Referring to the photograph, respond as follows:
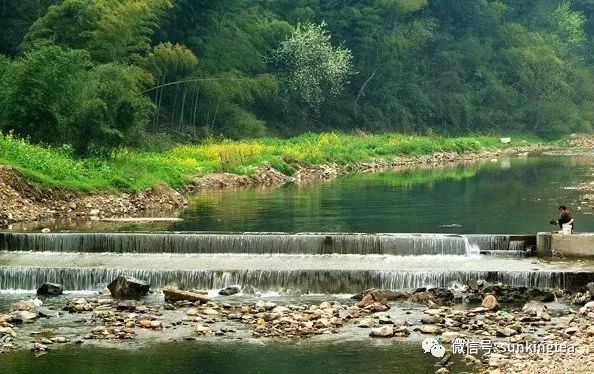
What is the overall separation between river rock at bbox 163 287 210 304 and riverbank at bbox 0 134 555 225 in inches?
394

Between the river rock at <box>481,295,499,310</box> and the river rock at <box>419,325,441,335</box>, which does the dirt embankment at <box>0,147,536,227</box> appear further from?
the river rock at <box>419,325,441,335</box>

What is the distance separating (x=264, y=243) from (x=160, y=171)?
45.3 ft

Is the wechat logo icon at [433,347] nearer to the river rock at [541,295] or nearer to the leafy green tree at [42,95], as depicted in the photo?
the river rock at [541,295]

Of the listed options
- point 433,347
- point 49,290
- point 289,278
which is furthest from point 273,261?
point 433,347

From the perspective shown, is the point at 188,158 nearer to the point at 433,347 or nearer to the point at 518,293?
the point at 518,293

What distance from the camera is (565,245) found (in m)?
24.4

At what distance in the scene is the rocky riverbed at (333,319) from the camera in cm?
1677

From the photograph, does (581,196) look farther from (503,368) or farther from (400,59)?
(400,59)

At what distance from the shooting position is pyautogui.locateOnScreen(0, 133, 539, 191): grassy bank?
32.4m

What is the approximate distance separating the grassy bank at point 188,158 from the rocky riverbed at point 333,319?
37.2 ft

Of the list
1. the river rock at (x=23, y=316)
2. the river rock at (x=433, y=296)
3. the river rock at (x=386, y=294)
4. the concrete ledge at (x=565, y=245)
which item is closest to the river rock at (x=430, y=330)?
the river rock at (x=433, y=296)

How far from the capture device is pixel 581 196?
37.2 meters

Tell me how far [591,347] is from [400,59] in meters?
70.7

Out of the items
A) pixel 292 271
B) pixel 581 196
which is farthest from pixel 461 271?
pixel 581 196
